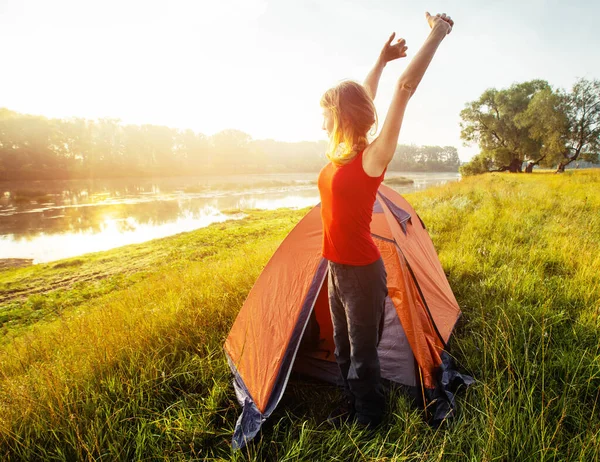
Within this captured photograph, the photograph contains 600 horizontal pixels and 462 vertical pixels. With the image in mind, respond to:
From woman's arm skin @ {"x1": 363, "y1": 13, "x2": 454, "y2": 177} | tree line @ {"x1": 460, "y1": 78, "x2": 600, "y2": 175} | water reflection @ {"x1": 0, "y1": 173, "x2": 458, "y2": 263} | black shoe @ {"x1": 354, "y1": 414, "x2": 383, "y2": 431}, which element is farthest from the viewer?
tree line @ {"x1": 460, "y1": 78, "x2": 600, "y2": 175}

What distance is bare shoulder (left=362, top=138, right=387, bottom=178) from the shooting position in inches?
49.8

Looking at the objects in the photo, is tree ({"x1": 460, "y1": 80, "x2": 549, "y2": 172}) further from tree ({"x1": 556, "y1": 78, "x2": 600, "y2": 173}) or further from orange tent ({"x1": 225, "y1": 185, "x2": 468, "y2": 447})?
orange tent ({"x1": 225, "y1": 185, "x2": 468, "y2": 447})

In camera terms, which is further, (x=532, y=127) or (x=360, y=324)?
(x=532, y=127)

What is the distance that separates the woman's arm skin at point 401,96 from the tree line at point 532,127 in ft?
88.2

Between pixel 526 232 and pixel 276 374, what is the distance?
5.50 meters

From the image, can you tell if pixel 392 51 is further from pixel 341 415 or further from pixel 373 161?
pixel 341 415

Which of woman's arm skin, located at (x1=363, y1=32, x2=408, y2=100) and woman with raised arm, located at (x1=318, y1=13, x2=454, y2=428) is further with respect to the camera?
woman's arm skin, located at (x1=363, y1=32, x2=408, y2=100)

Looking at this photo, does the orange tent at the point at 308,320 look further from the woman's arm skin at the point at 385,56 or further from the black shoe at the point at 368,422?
the woman's arm skin at the point at 385,56

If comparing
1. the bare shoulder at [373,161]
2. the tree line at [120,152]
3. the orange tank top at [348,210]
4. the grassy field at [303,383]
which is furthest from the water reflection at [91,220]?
the tree line at [120,152]

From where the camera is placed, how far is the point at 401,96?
1.21m

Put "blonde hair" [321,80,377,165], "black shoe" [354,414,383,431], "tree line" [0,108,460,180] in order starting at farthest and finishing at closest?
1. "tree line" [0,108,460,180]
2. "black shoe" [354,414,383,431]
3. "blonde hair" [321,80,377,165]

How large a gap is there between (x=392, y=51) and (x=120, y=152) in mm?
61154

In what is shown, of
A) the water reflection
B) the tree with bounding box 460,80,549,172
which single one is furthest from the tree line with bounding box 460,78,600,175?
the water reflection

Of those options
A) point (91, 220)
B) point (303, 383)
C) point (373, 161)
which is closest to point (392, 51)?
point (373, 161)
